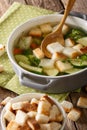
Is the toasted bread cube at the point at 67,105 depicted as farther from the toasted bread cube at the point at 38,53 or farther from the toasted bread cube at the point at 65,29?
the toasted bread cube at the point at 65,29

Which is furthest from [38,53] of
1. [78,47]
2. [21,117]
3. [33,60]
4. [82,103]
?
[21,117]

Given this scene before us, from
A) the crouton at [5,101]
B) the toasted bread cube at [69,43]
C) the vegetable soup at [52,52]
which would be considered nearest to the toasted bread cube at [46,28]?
the vegetable soup at [52,52]

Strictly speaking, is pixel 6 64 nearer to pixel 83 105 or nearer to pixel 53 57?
pixel 53 57

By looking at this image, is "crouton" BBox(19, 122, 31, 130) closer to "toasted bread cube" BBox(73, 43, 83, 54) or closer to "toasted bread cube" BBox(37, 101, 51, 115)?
"toasted bread cube" BBox(37, 101, 51, 115)

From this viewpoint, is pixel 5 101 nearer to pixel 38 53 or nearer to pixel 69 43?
pixel 38 53

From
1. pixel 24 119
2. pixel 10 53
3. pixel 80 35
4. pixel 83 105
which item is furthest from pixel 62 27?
pixel 24 119

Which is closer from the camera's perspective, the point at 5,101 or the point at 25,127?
the point at 25,127

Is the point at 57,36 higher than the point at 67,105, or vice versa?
the point at 57,36
